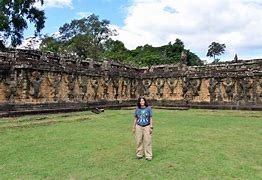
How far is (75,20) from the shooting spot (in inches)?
2036

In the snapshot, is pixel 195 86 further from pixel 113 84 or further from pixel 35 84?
pixel 35 84

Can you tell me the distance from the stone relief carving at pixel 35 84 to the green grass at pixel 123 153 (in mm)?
4925

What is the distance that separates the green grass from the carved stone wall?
4.83 meters

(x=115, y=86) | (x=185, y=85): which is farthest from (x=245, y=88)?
(x=115, y=86)

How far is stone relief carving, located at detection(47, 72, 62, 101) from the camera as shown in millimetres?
17359

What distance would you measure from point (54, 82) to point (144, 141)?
11.7 meters

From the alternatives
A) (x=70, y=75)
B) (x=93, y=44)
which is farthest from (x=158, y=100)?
(x=93, y=44)

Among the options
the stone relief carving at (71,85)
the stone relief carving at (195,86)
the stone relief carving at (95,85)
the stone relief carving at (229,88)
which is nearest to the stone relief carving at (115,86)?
the stone relief carving at (95,85)

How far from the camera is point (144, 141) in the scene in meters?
7.07

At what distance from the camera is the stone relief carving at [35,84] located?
16.2m

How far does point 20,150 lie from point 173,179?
4.17m

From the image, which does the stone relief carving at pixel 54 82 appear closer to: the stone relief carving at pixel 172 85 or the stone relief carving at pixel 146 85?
the stone relief carving at pixel 146 85

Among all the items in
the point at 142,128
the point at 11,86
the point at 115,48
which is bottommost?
the point at 142,128

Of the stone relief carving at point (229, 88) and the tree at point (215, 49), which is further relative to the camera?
the tree at point (215, 49)
